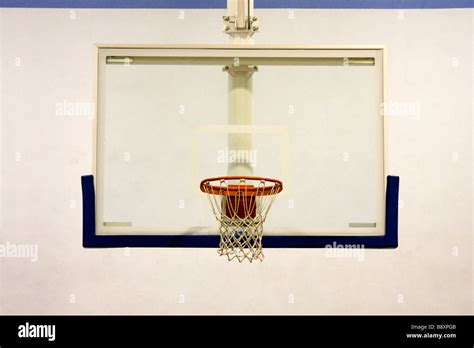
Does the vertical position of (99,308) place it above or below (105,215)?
below

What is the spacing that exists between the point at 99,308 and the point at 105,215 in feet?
5.03

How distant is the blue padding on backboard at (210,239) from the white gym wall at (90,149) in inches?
51.1

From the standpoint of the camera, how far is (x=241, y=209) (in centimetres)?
232

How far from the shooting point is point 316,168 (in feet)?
8.13

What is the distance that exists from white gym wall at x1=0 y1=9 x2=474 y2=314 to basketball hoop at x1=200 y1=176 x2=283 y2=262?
1397 millimetres

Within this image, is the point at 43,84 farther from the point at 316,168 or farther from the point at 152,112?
the point at 316,168

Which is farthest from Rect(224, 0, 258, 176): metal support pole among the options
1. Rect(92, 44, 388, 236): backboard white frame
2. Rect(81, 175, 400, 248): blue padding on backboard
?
Rect(81, 175, 400, 248): blue padding on backboard

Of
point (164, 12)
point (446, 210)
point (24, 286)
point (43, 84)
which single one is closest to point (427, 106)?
point (446, 210)

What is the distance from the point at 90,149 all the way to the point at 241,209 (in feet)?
5.55

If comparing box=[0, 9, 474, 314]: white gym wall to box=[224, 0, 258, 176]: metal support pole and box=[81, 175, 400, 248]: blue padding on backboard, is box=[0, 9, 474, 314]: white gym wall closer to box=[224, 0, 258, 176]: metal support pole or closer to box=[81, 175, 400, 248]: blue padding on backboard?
box=[224, 0, 258, 176]: metal support pole

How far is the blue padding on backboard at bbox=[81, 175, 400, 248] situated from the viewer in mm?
2342

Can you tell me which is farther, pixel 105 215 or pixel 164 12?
pixel 164 12

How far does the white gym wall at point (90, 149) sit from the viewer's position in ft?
11.7

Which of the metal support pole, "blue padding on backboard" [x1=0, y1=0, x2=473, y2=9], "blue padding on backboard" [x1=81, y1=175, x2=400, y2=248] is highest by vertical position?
"blue padding on backboard" [x1=0, y1=0, x2=473, y2=9]
